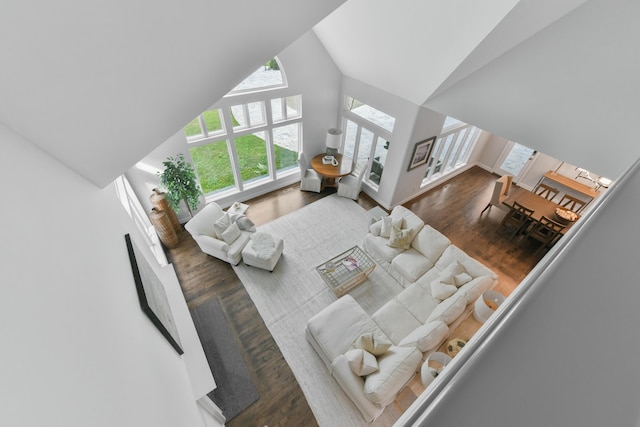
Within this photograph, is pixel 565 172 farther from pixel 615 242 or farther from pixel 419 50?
pixel 615 242

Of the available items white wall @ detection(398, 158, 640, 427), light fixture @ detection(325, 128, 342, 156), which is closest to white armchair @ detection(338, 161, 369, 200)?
light fixture @ detection(325, 128, 342, 156)

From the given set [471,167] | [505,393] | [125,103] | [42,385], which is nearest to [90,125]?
[125,103]

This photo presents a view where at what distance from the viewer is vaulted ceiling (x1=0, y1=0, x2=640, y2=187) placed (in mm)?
1271

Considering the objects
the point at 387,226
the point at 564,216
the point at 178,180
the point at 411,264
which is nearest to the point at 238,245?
the point at 178,180

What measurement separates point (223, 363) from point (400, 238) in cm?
338

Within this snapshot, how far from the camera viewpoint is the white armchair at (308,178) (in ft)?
21.4

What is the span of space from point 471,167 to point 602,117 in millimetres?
5159

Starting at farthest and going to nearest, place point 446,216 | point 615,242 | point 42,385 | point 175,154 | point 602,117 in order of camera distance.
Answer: point 446,216 < point 175,154 < point 602,117 < point 42,385 < point 615,242

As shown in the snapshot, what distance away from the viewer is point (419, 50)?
3502 millimetres

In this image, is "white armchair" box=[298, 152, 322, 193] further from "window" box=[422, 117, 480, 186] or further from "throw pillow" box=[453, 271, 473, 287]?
"throw pillow" box=[453, 271, 473, 287]

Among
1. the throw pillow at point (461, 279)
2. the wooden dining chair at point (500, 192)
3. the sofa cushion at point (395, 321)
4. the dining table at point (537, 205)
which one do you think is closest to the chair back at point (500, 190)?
the wooden dining chair at point (500, 192)

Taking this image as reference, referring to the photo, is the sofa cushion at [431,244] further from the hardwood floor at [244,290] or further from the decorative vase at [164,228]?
the decorative vase at [164,228]

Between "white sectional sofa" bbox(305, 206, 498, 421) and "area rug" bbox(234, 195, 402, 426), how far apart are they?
8.4 inches

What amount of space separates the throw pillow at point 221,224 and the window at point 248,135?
1181 millimetres
